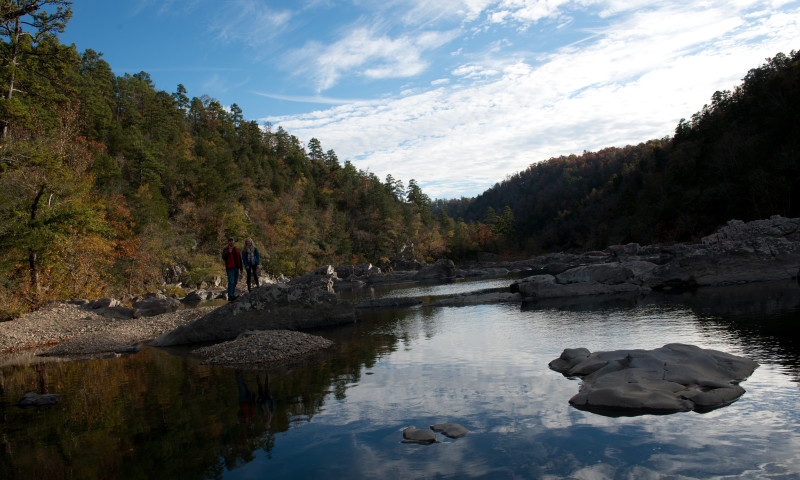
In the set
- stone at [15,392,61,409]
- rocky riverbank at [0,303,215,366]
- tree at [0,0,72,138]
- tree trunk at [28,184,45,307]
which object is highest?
tree at [0,0,72,138]

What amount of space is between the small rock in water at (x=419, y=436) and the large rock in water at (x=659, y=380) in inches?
115

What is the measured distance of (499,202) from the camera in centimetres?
18012

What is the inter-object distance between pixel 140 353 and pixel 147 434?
987 cm

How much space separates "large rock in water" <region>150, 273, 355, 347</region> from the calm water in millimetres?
3206

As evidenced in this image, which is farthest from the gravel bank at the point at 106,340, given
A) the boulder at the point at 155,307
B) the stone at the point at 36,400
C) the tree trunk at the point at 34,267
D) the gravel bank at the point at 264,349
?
→ the stone at the point at 36,400

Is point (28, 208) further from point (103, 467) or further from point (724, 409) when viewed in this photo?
point (724, 409)

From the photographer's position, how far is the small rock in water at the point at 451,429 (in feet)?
22.7

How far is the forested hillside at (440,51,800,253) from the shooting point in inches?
1889

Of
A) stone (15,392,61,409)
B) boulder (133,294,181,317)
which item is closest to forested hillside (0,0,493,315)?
boulder (133,294,181,317)

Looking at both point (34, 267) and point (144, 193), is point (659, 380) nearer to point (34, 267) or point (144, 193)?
point (34, 267)

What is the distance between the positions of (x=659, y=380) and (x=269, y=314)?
14774 mm

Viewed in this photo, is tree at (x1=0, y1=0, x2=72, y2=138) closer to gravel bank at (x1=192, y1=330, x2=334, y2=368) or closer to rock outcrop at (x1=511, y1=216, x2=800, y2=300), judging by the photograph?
gravel bank at (x1=192, y1=330, x2=334, y2=368)

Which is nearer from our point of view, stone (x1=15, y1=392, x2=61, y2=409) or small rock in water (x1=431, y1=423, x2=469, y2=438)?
small rock in water (x1=431, y1=423, x2=469, y2=438)

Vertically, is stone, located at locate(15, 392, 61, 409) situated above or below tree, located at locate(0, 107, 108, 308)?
below
